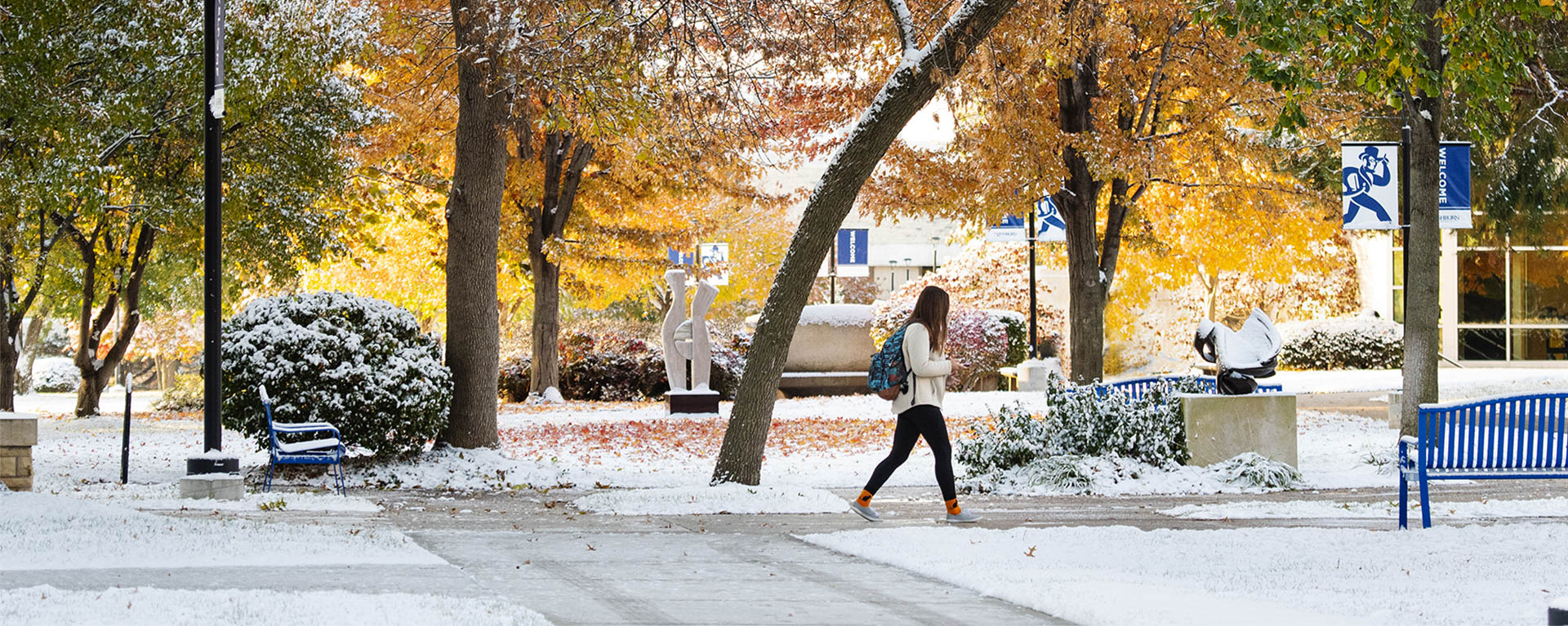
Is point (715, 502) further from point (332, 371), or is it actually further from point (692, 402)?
point (692, 402)

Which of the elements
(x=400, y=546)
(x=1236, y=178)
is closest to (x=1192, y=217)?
(x=1236, y=178)

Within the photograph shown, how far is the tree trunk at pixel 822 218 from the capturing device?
1068 cm

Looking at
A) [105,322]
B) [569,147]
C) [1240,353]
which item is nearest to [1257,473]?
[1240,353]

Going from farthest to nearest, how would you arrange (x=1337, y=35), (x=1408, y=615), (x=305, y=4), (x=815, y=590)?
(x=305, y=4)
(x=1337, y=35)
(x=815, y=590)
(x=1408, y=615)

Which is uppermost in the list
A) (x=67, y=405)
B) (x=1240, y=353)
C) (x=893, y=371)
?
(x=1240, y=353)

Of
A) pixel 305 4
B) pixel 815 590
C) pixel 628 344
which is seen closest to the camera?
pixel 815 590

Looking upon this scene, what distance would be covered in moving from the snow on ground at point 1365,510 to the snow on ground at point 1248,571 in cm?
101

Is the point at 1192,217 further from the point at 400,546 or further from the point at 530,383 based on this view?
the point at 400,546

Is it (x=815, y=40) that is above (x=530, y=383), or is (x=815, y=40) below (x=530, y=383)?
above

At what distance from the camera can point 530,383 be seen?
93.1ft

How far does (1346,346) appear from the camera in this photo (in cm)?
3406

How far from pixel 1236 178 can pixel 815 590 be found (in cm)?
1683

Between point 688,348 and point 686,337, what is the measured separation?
179 mm

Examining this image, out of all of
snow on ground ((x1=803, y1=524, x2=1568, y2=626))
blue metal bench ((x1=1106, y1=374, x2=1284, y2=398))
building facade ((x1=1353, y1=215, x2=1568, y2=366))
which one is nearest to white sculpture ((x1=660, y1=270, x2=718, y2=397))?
blue metal bench ((x1=1106, y1=374, x2=1284, y2=398))
